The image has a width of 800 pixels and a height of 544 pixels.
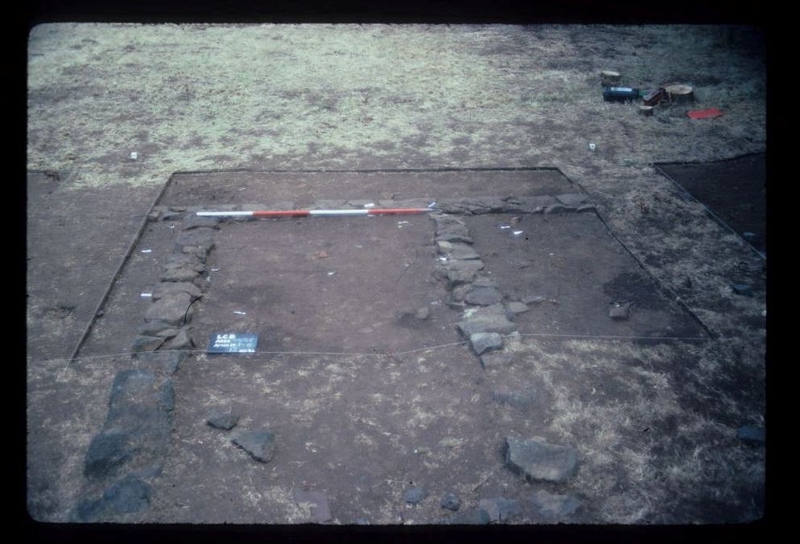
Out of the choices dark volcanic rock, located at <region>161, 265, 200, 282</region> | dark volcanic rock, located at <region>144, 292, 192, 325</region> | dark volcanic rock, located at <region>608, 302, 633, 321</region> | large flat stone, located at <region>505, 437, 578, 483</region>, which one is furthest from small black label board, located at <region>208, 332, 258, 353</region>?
dark volcanic rock, located at <region>608, 302, 633, 321</region>

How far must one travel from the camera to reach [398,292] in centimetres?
559

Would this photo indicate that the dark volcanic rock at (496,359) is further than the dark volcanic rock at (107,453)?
Yes

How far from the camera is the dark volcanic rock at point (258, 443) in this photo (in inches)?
153

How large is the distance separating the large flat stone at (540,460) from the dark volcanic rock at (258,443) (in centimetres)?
139

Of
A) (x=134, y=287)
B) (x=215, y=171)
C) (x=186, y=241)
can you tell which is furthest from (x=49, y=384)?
(x=215, y=171)

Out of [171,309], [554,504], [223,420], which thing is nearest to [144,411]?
[223,420]

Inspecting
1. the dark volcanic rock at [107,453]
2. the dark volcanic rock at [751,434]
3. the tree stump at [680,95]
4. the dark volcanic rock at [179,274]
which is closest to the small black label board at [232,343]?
the dark volcanic rock at [179,274]

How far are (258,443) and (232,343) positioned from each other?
3.73 feet

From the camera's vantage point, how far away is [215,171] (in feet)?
25.4

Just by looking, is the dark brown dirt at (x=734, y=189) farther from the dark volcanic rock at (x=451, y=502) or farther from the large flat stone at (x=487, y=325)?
the dark volcanic rock at (x=451, y=502)

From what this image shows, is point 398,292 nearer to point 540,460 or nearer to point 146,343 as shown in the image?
point 146,343

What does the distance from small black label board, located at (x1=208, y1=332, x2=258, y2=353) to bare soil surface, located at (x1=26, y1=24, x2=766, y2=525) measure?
0.32ft

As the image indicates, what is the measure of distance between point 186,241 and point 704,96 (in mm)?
7516
